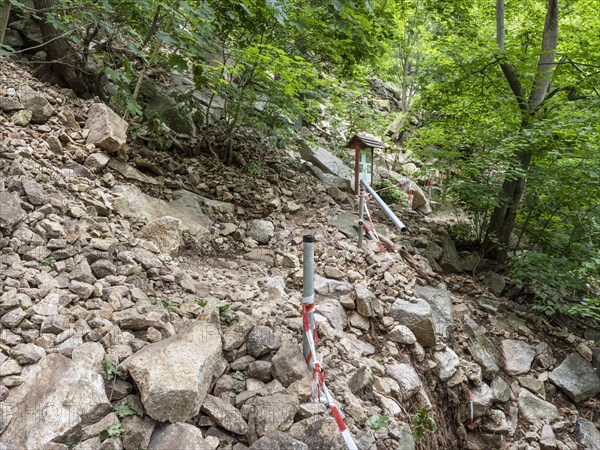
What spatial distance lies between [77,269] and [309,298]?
1878 millimetres

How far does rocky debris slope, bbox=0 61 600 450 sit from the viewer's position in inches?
83.1

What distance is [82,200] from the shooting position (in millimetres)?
3830

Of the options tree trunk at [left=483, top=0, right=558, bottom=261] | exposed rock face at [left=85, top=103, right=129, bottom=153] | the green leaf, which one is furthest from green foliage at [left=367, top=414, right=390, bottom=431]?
tree trunk at [left=483, top=0, right=558, bottom=261]

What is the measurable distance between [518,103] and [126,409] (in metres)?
7.70

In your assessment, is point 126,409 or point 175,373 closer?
point 126,409

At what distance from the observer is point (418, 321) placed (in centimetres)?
416

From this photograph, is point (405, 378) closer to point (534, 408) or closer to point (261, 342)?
point (261, 342)

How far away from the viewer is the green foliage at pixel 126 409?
6.72 feet

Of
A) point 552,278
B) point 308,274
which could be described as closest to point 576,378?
point 552,278

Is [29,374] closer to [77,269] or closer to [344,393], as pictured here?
[77,269]

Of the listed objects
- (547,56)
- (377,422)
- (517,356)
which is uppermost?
(547,56)

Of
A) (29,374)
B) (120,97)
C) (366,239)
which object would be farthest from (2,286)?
(366,239)

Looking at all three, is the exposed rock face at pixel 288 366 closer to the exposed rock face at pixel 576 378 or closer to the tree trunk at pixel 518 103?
the exposed rock face at pixel 576 378

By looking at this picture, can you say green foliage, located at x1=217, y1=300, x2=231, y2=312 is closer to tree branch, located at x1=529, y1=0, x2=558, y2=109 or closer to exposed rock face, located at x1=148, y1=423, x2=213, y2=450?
exposed rock face, located at x1=148, y1=423, x2=213, y2=450
